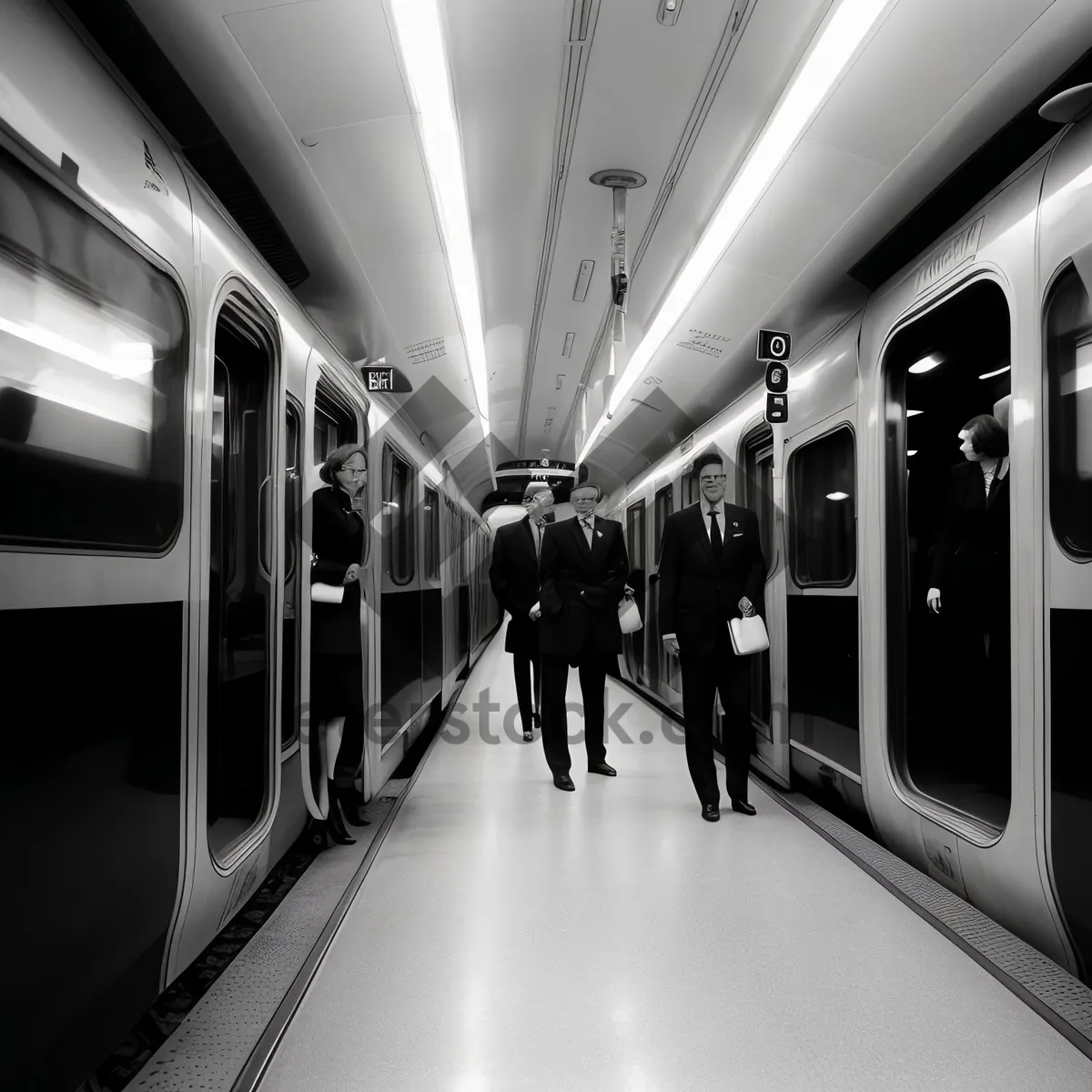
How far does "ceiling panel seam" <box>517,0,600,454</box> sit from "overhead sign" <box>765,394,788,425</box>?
143 centimetres

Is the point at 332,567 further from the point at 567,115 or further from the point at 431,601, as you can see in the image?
the point at 431,601

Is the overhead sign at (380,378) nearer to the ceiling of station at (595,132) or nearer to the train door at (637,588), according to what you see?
the ceiling of station at (595,132)

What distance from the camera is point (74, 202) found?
1.61m

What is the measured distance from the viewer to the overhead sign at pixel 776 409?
4469mm

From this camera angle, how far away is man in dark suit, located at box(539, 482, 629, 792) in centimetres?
472

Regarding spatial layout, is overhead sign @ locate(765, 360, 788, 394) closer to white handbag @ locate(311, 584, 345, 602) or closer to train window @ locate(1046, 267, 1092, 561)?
train window @ locate(1046, 267, 1092, 561)

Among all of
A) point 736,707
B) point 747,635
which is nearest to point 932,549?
point 747,635

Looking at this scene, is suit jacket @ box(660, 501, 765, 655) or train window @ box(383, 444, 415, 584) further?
train window @ box(383, 444, 415, 584)

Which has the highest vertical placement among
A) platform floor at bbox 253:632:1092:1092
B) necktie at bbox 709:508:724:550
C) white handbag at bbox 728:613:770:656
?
necktie at bbox 709:508:724:550

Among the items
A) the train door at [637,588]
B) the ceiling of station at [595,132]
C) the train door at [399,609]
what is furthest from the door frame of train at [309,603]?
the train door at [637,588]

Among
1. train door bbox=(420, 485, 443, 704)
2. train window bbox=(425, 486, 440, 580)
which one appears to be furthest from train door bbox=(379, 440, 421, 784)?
train window bbox=(425, 486, 440, 580)

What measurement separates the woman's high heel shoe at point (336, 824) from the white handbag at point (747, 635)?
73.0 inches

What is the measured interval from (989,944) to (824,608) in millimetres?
1652

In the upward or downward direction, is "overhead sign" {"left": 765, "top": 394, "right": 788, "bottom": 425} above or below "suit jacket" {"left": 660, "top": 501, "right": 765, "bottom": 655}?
above
